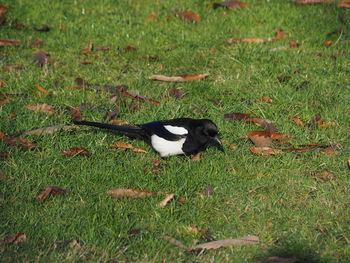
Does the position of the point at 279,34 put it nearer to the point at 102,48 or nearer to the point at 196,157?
the point at 102,48

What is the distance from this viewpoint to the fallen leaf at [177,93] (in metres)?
5.61

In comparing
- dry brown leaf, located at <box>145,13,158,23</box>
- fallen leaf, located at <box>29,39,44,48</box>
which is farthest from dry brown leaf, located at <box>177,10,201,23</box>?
fallen leaf, located at <box>29,39,44,48</box>

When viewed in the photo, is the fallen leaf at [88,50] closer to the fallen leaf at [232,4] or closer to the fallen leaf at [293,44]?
the fallen leaf at [232,4]

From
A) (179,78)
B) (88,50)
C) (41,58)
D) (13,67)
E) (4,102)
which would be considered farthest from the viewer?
(88,50)

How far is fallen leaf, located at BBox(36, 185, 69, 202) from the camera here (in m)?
3.85

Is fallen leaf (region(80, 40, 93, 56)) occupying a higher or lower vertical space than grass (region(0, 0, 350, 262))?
lower

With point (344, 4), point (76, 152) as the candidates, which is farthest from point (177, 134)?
point (344, 4)

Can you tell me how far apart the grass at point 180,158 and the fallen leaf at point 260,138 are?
0.08 metres

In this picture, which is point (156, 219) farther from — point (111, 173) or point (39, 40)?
point (39, 40)

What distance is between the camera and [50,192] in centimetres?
389

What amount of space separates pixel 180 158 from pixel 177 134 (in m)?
0.18

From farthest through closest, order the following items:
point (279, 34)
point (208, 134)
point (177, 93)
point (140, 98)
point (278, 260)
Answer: point (279, 34) → point (177, 93) → point (140, 98) → point (208, 134) → point (278, 260)

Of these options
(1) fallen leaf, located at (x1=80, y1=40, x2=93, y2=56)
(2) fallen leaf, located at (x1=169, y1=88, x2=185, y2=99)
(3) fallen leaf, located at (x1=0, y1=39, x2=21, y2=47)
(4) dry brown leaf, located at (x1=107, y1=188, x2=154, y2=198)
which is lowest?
(3) fallen leaf, located at (x1=0, y1=39, x2=21, y2=47)

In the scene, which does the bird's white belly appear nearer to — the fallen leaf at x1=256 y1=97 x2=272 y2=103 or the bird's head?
the bird's head
